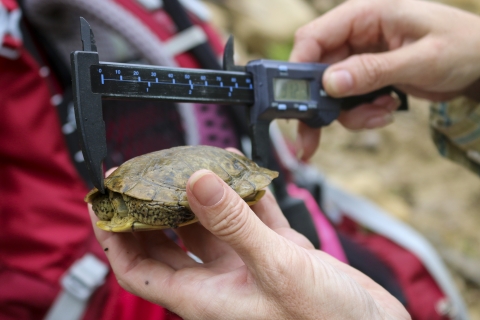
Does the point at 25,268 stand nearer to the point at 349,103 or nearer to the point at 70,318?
the point at 70,318

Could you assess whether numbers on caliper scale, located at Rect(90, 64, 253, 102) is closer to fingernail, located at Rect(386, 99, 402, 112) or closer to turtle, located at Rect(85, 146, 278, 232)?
turtle, located at Rect(85, 146, 278, 232)

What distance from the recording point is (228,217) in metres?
0.78

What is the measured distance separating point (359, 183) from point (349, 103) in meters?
1.74

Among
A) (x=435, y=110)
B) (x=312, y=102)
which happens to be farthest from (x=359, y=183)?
(x=312, y=102)

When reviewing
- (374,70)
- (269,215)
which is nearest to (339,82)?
(374,70)

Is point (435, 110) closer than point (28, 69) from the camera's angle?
No

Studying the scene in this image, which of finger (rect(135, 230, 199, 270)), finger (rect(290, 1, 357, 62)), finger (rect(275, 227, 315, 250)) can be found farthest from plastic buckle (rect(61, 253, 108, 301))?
finger (rect(290, 1, 357, 62))

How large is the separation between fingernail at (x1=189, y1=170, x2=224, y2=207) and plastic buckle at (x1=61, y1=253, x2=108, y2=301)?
2.25 ft

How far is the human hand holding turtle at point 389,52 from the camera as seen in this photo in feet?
4.43

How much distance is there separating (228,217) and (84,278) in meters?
0.71

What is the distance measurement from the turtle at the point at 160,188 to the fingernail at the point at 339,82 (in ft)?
1.29

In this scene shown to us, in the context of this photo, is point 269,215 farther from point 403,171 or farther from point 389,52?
point 403,171

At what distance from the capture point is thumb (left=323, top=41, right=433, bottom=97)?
1.31 m

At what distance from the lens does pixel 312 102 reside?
131 centimetres
